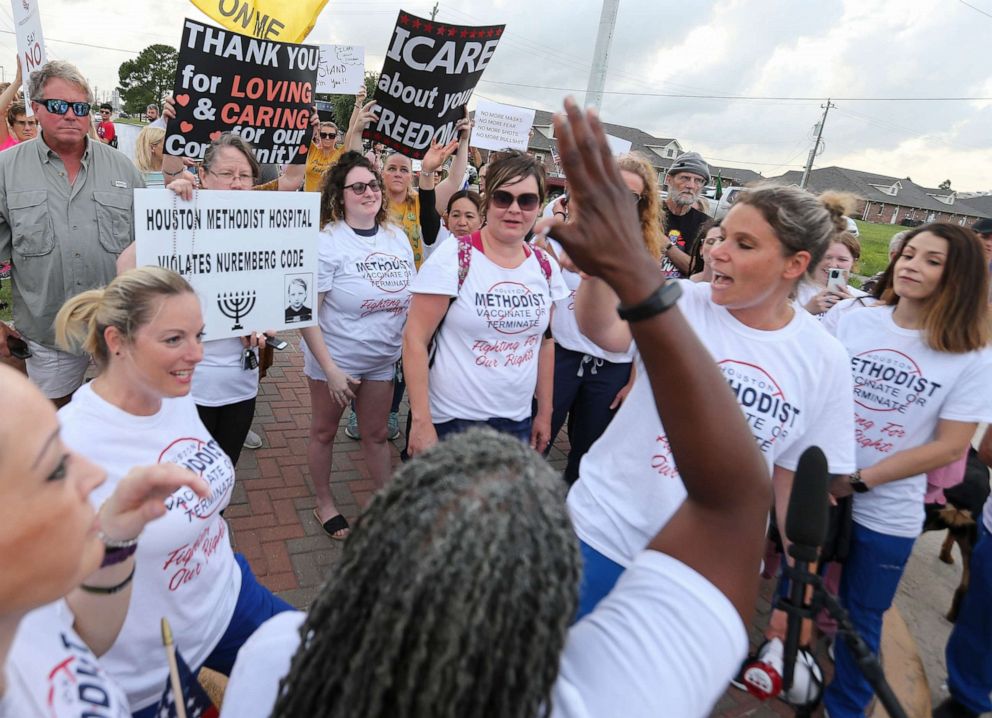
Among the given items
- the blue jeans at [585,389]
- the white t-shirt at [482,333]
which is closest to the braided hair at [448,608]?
the white t-shirt at [482,333]

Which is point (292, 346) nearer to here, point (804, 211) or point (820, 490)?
point (804, 211)

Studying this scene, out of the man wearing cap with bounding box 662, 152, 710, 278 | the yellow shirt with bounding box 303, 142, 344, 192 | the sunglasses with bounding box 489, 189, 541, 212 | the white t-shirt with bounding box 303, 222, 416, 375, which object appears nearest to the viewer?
the sunglasses with bounding box 489, 189, 541, 212

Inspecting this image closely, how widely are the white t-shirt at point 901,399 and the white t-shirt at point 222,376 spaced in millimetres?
2869

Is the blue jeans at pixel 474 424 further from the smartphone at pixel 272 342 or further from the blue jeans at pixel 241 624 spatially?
the blue jeans at pixel 241 624

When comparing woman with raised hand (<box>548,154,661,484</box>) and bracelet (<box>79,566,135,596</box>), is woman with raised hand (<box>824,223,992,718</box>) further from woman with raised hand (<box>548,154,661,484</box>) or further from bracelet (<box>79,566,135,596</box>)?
bracelet (<box>79,566,135,596</box>)

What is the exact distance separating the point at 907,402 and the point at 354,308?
2768 mm

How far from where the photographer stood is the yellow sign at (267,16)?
3852mm

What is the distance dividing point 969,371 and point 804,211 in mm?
1144

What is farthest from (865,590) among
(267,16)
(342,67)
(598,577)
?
(342,67)

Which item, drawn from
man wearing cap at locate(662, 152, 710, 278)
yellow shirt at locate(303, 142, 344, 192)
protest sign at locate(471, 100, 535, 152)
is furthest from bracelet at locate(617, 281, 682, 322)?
protest sign at locate(471, 100, 535, 152)

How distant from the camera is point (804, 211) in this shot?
197 cm

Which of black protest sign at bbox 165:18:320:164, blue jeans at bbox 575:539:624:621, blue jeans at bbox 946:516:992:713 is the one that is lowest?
blue jeans at bbox 946:516:992:713

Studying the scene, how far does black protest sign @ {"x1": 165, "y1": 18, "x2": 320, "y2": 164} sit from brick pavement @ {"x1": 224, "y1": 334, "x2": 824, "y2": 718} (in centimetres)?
214

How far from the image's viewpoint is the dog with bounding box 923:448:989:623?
3.42 meters
